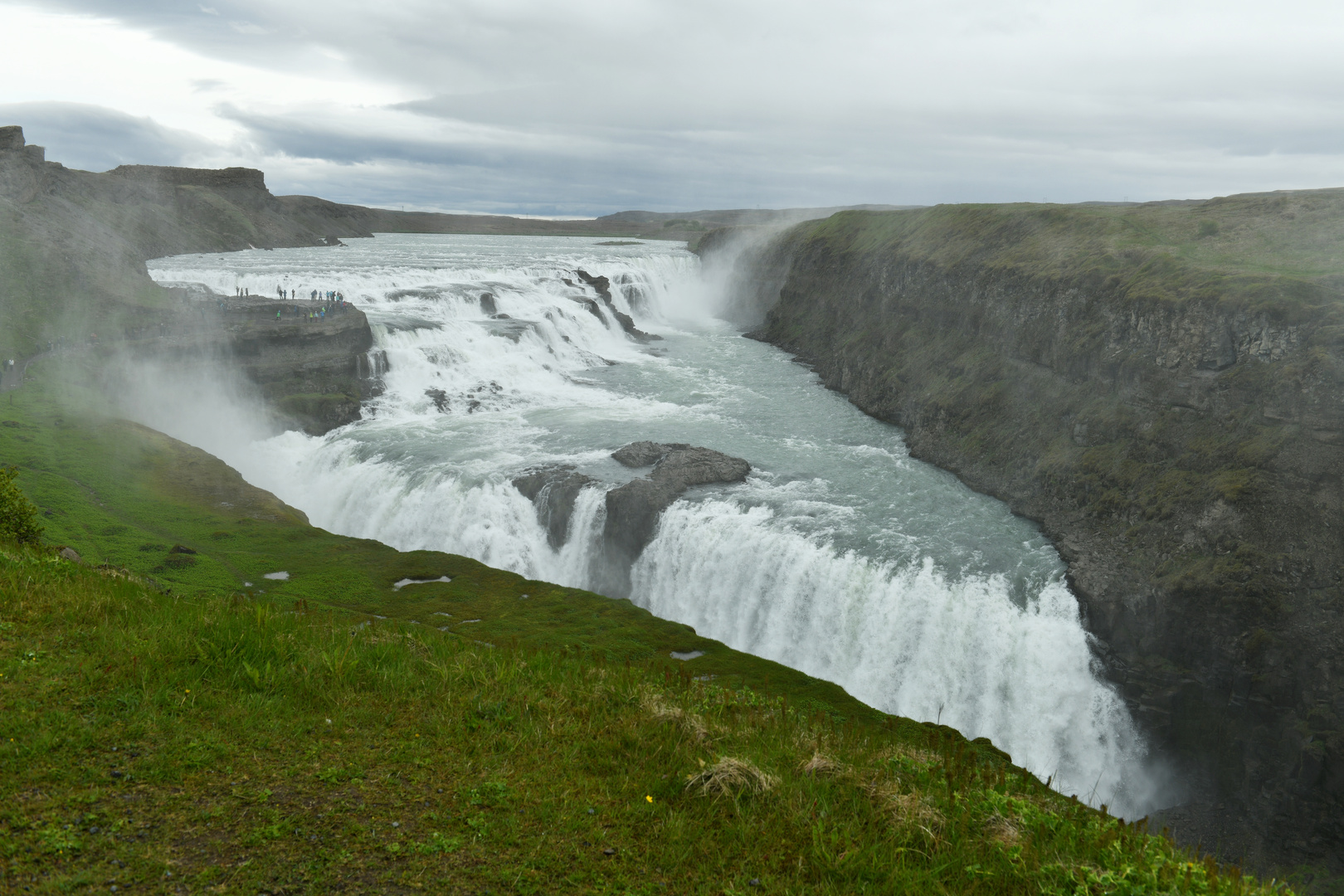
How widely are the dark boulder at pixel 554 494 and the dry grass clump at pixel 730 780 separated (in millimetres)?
25166

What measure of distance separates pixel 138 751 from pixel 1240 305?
1395 inches

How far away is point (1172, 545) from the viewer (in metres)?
27.3

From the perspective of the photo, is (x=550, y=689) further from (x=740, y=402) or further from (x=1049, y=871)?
(x=740, y=402)

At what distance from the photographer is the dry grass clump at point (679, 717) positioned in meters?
8.86

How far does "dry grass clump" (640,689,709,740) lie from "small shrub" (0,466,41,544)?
14768mm

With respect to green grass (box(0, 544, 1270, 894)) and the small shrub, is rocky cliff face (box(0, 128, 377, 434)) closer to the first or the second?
the small shrub

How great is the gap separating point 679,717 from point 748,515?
2197 cm

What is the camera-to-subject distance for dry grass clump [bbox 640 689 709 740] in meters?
8.86

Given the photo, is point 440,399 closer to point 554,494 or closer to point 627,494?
point 554,494

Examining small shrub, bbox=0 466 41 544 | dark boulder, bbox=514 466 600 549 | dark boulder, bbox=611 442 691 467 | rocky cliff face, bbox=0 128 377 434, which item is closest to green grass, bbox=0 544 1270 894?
small shrub, bbox=0 466 41 544

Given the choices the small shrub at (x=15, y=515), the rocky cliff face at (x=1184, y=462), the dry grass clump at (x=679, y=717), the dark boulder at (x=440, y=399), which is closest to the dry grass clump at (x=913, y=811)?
the dry grass clump at (x=679, y=717)

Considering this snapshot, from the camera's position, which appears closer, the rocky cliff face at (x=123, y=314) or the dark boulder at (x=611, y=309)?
the rocky cliff face at (x=123, y=314)

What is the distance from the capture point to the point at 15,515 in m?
17.0

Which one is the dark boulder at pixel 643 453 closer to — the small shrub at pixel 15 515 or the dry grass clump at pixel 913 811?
the small shrub at pixel 15 515
